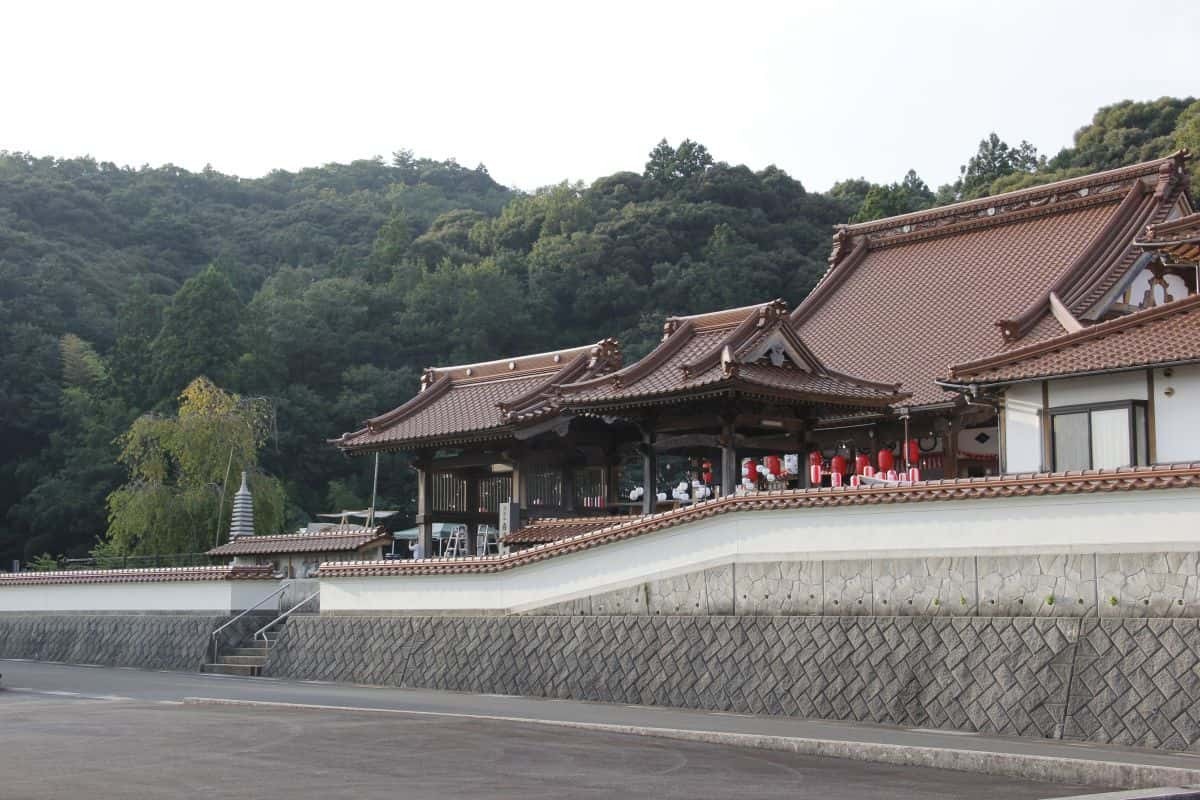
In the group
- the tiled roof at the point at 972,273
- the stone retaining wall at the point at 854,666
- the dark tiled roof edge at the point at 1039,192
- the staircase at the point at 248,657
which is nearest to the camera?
the stone retaining wall at the point at 854,666

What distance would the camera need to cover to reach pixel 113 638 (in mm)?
30078

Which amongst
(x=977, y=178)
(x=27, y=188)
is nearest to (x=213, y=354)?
A: (x=27, y=188)

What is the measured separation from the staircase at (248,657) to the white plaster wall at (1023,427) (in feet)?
46.8

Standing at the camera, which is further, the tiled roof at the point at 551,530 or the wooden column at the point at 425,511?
the wooden column at the point at 425,511

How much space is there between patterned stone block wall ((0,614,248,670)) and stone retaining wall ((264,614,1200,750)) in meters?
6.23

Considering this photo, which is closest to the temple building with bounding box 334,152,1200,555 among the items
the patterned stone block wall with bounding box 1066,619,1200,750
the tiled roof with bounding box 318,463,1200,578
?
the tiled roof with bounding box 318,463,1200,578

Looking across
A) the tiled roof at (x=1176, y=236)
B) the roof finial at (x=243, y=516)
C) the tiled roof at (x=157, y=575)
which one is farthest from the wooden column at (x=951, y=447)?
the roof finial at (x=243, y=516)

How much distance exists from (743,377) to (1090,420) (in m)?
5.39

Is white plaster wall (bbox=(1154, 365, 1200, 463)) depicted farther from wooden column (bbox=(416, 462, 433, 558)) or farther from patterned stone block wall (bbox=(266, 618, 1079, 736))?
wooden column (bbox=(416, 462, 433, 558))

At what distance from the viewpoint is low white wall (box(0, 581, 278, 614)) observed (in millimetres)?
28344

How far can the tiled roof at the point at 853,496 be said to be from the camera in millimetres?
14883

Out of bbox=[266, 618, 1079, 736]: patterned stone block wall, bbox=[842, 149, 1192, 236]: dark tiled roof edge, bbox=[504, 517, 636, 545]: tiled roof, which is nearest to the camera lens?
bbox=[266, 618, 1079, 736]: patterned stone block wall

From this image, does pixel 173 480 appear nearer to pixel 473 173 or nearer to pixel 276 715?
pixel 276 715

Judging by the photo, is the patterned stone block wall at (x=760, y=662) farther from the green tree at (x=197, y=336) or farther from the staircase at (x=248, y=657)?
the green tree at (x=197, y=336)
